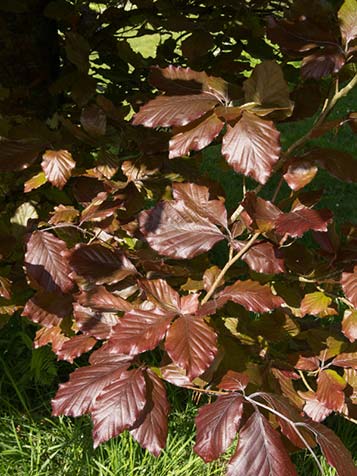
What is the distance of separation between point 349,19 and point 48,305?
980mm

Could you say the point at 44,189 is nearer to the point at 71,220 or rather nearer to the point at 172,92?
the point at 71,220

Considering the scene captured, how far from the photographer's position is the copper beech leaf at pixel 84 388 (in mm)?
1293

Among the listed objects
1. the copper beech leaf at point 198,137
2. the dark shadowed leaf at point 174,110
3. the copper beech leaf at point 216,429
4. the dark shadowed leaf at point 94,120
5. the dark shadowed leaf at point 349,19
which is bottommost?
the copper beech leaf at point 216,429

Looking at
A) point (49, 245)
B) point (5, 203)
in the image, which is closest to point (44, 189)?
point (5, 203)

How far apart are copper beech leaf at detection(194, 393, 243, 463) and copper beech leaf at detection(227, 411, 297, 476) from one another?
36 mm

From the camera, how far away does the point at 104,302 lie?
1.40 metres

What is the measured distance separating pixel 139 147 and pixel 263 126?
59cm

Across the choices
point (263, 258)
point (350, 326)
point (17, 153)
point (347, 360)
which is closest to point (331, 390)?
point (347, 360)

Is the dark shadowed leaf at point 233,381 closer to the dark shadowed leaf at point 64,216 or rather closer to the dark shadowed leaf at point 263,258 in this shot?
the dark shadowed leaf at point 263,258

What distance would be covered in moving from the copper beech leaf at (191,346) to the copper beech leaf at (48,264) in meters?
0.35

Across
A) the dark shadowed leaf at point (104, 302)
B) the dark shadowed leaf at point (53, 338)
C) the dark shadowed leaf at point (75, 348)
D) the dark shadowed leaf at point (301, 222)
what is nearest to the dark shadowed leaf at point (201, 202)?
the dark shadowed leaf at point (301, 222)

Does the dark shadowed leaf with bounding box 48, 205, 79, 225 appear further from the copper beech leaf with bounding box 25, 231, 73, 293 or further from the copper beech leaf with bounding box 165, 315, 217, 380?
the copper beech leaf with bounding box 165, 315, 217, 380

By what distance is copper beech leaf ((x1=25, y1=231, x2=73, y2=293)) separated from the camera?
1433mm

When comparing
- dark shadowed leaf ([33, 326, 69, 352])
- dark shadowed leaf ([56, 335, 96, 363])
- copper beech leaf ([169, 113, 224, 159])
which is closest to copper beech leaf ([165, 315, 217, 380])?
copper beech leaf ([169, 113, 224, 159])
